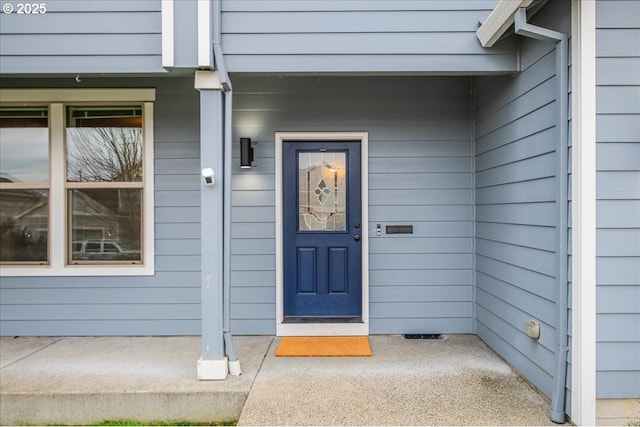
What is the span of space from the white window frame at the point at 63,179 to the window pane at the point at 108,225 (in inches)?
3.3

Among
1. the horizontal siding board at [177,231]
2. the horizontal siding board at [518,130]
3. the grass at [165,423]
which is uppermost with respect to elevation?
the horizontal siding board at [518,130]

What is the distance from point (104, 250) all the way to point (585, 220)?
3807 millimetres

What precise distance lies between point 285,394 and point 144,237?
2034mm

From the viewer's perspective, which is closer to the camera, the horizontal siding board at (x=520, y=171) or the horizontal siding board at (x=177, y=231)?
the horizontal siding board at (x=520, y=171)


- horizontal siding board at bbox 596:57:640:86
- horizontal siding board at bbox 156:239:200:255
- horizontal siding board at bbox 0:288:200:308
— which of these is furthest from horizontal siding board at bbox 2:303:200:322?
horizontal siding board at bbox 596:57:640:86

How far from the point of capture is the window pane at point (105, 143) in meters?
3.67

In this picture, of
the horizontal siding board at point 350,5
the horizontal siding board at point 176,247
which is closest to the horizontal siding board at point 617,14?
the horizontal siding board at point 350,5

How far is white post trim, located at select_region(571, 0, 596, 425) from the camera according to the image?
2150 millimetres

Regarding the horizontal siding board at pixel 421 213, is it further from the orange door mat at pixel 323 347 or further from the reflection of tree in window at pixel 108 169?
the reflection of tree in window at pixel 108 169

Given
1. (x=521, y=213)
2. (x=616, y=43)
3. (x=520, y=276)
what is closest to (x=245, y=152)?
(x=521, y=213)

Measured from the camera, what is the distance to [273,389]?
2.60 metres

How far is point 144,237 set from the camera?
3.66 meters

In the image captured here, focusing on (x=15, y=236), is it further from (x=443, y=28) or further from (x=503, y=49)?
(x=503, y=49)

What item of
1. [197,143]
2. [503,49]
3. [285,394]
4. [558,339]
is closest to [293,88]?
[197,143]
